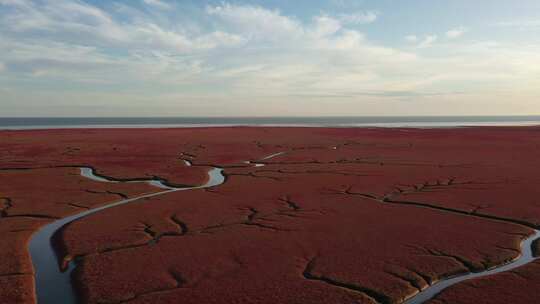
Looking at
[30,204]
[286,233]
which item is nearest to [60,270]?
[286,233]

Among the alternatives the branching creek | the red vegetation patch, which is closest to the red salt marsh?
the red vegetation patch

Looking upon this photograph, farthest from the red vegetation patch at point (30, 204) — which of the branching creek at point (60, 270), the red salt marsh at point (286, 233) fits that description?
the branching creek at point (60, 270)

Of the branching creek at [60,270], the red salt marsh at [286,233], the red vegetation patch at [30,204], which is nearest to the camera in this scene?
the branching creek at [60,270]

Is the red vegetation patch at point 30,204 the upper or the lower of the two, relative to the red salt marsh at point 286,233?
lower

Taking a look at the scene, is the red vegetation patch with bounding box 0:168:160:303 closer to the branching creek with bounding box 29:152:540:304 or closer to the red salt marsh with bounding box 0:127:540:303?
the red salt marsh with bounding box 0:127:540:303

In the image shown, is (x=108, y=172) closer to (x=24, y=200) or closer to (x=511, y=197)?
(x=24, y=200)

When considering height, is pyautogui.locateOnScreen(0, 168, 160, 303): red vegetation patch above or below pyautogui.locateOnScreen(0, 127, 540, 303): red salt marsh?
below

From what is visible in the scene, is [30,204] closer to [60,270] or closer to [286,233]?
[60,270]

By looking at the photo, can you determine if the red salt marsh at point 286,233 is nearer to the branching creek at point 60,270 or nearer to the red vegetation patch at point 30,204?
the red vegetation patch at point 30,204
